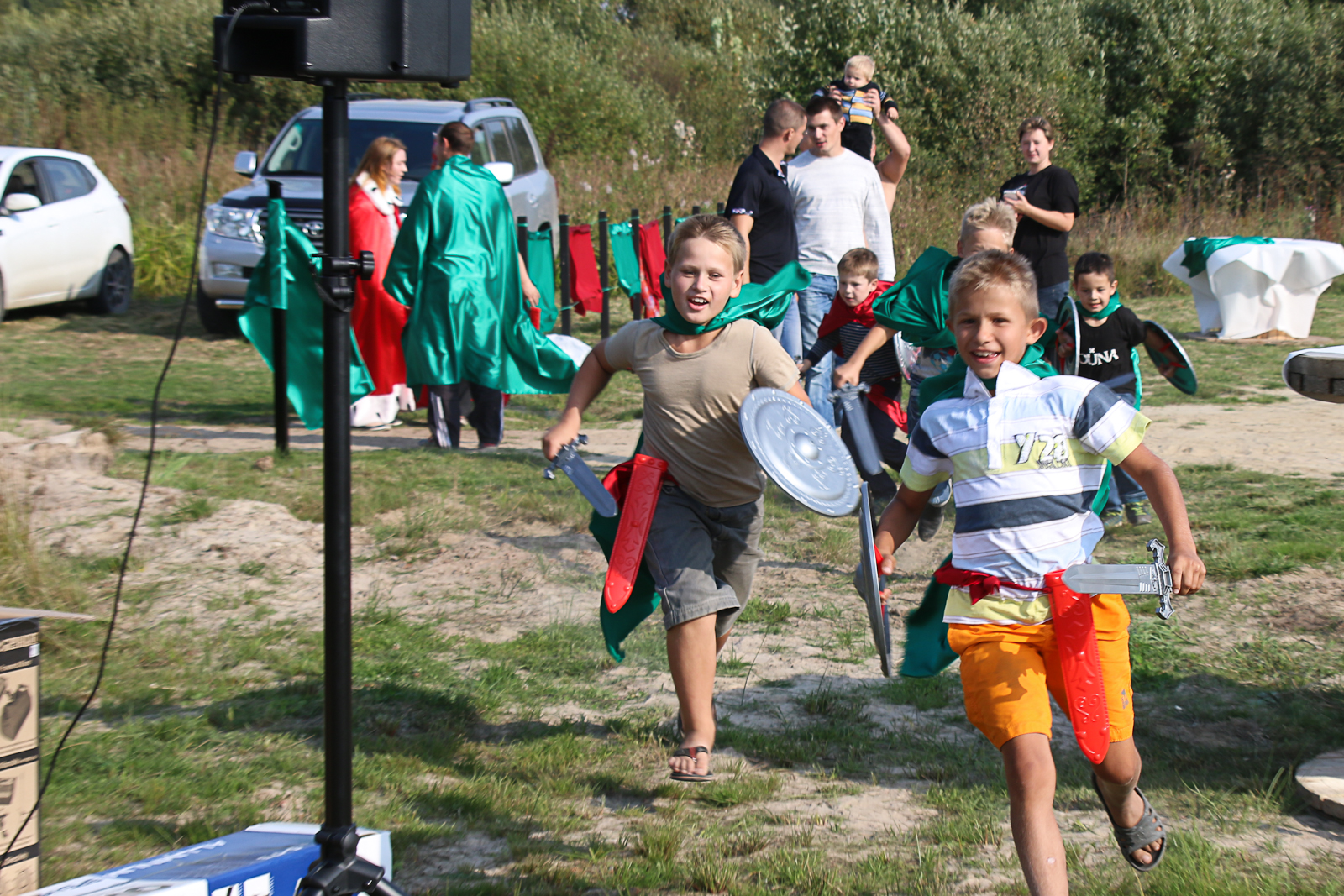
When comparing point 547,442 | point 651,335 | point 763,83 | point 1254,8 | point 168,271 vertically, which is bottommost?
point 168,271

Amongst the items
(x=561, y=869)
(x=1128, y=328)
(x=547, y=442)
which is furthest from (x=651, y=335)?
(x=1128, y=328)

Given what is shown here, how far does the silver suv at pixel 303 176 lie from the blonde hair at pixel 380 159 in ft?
7.59

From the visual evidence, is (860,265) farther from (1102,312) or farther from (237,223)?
(237,223)

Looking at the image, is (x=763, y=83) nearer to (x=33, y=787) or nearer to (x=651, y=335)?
(x=651, y=335)

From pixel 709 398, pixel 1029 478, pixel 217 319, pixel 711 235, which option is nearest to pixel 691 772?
pixel 709 398

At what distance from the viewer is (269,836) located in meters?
2.97

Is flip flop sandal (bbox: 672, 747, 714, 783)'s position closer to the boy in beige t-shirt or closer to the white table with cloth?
the boy in beige t-shirt

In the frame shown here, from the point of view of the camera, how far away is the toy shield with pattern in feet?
16.8

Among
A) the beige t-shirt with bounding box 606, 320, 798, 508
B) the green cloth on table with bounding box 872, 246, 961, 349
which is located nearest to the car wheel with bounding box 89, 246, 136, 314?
the green cloth on table with bounding box 872, 246, 961, 349

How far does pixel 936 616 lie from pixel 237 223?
10000 mm

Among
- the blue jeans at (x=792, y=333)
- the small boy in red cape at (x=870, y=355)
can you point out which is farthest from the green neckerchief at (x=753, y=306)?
the blue jeans at (x=792, y=333)

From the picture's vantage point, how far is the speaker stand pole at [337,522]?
2670 millimetres

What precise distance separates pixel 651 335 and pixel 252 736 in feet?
5.95

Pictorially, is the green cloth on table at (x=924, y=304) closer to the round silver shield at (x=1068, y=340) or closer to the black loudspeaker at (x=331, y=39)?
the round silver shield at (x=1068, y=340)
